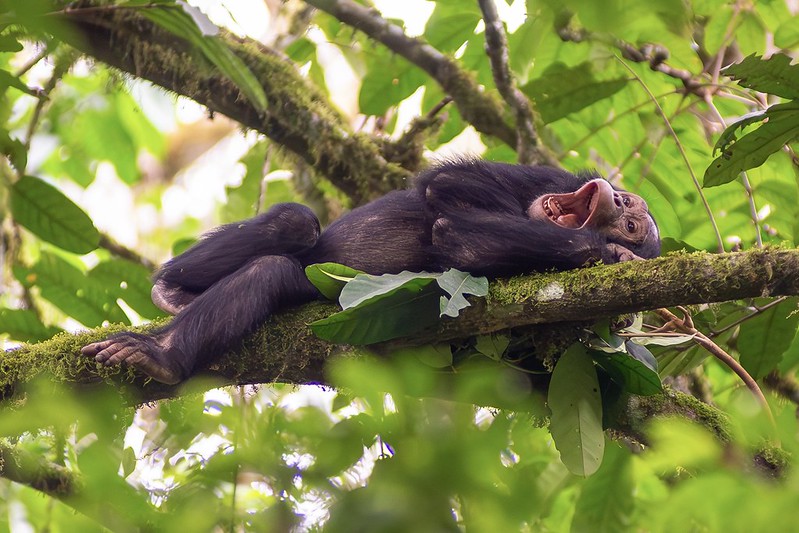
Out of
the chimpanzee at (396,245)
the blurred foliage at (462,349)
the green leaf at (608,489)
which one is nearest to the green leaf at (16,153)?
the blurred foliage at (462,349)

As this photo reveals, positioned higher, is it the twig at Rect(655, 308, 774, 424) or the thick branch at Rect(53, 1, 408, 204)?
the thick branch at Rect(53, 1, 408, 204)

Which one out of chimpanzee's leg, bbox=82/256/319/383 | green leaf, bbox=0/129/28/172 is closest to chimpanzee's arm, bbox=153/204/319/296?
chimpanzee's leg, bbox=82/256/319/383

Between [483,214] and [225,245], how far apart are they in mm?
1167

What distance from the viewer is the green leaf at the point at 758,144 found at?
10.8ft

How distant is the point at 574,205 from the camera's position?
4016mm

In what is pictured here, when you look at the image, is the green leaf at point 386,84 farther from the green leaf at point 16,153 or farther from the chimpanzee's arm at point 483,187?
the green leaf at point 16,153

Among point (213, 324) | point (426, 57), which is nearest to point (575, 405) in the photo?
point (213, 324)

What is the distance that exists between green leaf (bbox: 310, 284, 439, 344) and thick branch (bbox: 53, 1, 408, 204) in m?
2.33

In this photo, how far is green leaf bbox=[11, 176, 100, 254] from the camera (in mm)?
4316

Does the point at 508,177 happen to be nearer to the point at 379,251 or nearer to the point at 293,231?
the point at 379,251

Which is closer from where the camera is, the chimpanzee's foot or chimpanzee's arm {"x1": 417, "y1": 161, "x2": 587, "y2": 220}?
the chimpanzee's foot

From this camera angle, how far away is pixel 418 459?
1132 mm

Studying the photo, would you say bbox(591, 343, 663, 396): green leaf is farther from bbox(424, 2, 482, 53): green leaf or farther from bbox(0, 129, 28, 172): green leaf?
bbox(0, 129, 28, 172): green leaf

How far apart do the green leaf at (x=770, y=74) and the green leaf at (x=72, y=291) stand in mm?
2935
